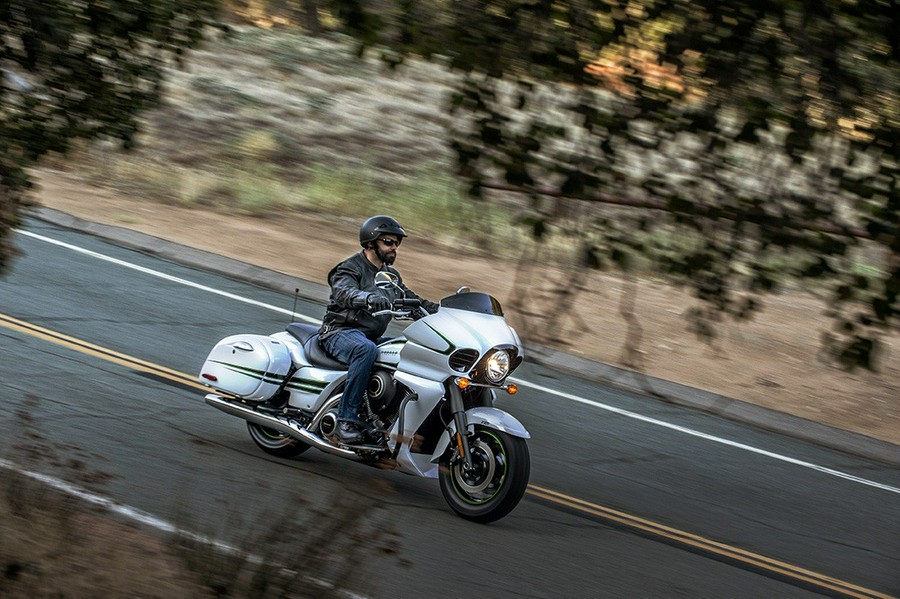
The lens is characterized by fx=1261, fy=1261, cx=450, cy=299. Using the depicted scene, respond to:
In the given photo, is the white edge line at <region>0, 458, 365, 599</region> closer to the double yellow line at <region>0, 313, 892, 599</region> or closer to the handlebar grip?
the handlebar grip

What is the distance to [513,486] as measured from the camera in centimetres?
778

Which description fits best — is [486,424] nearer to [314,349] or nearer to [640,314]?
[314,349]

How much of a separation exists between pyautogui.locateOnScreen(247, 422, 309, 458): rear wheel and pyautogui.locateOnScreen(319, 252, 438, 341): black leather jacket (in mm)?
861

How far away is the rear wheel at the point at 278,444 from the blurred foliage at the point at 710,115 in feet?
13.2

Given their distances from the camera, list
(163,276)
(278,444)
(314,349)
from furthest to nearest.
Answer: (163,276) → (278,444) → (314,349)

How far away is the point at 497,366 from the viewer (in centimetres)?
795

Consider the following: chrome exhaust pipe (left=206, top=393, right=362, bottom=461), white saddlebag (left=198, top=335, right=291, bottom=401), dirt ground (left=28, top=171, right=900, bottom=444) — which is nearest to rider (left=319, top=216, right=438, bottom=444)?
chrome exhaust pipe (left=206, top=393, right=362, bottom=461)

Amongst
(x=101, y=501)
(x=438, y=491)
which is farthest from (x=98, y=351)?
(x=101, y=501)

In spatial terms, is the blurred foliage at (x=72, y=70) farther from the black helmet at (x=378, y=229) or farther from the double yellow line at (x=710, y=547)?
the double yellow line at (x=710, y=547)

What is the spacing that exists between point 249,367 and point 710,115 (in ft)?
15.1

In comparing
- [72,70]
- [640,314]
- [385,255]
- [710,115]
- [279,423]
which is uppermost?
[710,115]

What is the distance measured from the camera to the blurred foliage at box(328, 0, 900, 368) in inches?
195

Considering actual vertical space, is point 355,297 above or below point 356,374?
above

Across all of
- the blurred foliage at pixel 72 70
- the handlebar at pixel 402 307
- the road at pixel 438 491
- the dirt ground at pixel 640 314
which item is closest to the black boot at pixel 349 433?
the road at pixel 438 491
